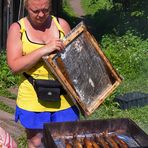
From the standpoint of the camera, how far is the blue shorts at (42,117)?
4367mm

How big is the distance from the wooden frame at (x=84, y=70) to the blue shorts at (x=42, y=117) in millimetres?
206

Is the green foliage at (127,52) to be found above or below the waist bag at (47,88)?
below

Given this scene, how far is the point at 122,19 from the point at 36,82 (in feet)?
41.8

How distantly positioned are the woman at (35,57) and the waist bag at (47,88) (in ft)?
0.14

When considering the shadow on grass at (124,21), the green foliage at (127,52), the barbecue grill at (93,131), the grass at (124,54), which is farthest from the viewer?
the shadow on grass at (124,21)

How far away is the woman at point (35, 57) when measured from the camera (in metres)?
4.04

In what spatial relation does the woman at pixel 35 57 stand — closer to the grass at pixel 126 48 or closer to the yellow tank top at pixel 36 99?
the yellow tank top at pixel 36 99

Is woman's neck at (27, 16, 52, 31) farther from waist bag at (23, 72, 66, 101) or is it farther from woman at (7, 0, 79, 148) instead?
waist bag at (23, 72, 66, 101)

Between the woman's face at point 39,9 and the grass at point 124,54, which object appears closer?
the woman's face at point 39,9

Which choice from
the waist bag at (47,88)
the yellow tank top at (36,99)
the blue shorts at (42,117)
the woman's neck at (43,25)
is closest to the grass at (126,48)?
the blue shorts at (42,117)

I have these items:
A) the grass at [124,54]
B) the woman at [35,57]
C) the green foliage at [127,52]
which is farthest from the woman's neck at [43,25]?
the green foliage at [127,52]

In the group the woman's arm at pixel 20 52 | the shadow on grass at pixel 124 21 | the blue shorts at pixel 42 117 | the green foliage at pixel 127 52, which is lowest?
the shadow on grass at pixel 124 21

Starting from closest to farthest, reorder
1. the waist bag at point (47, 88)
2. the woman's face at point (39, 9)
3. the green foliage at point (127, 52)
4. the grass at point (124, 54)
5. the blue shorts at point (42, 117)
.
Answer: the woman's face at point (39, 9)
the waist bag at point (47, 88)
the blue shorts at point (42, 117)
the grass at point (124, 54)
the green foliage at point (127, 52)

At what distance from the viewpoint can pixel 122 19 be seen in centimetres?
1662
